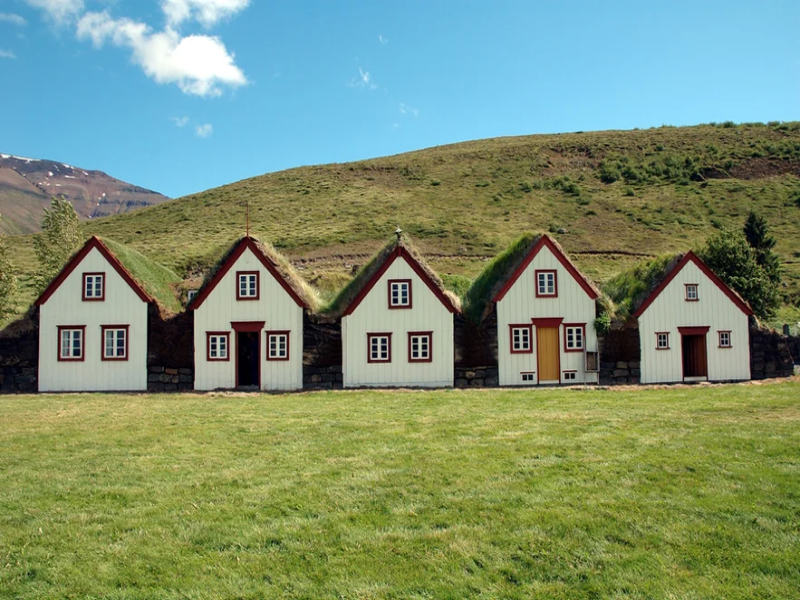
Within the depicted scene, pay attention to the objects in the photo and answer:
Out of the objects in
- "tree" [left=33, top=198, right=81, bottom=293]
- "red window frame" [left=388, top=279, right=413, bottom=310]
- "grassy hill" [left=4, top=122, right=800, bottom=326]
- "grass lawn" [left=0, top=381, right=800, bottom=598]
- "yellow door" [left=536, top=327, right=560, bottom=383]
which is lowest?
"grass lawn" [left=0, top=381, right=800, bottom=598]

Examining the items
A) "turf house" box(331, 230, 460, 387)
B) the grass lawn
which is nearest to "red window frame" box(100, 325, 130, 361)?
"turf house" box(331, 230, 460, 387)

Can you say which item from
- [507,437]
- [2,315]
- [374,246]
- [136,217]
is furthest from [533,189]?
[507,437]

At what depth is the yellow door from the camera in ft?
83.1

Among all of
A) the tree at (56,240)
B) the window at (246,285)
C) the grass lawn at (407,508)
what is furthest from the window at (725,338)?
the tree at (56,240)

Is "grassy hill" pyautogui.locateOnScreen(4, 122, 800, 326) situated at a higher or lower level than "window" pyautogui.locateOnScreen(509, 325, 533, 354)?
higher

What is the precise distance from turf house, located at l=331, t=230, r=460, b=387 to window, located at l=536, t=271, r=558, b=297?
359cm

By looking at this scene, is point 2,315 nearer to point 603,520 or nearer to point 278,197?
point 603,520

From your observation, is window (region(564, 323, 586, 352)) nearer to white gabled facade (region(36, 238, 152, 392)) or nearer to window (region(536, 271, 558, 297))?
window (region(536, 271, 558, 297))

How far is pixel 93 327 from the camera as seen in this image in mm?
25594

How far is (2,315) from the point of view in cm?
3069

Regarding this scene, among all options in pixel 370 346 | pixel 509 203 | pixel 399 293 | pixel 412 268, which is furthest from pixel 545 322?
pixel 509 203

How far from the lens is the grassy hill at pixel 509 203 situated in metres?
61.2

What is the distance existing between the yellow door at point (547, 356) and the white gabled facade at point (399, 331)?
3688 mm

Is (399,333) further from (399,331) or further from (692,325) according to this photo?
(692,325)
